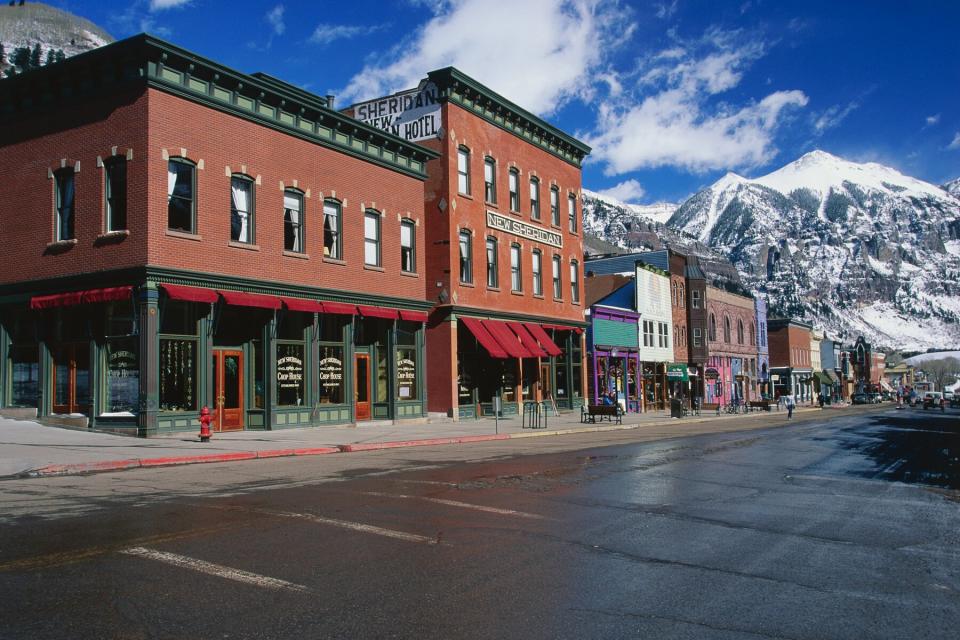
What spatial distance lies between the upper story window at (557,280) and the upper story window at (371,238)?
45.5ft

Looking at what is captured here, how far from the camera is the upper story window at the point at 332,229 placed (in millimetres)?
26297

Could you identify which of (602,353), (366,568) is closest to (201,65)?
(366,568)

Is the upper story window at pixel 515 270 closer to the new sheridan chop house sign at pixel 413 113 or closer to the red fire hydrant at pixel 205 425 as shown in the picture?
the new sheridan chop house sign at pixel 413 113

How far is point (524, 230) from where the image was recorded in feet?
123

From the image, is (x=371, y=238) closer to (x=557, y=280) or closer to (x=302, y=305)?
(x=302, y=305)

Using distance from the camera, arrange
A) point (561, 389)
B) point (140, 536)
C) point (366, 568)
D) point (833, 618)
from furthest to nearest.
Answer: point (561, 389) → point (140, 536) → point (366, 568) → point (833, 618)

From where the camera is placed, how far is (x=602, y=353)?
4609 cm

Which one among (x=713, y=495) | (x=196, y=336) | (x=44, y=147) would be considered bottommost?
(x=713, y=495)

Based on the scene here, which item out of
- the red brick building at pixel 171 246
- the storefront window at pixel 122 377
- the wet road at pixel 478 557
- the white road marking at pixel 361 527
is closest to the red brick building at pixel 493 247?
the red brick building at pixel 171 246

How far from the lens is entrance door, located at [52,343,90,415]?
70.5 ft

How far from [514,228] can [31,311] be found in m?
20.6

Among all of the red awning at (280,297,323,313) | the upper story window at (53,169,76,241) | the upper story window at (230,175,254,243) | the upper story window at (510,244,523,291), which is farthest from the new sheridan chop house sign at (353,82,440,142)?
the upper story window at (53,169,76,241)

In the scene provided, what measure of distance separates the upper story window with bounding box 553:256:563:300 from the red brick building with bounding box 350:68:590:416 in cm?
5

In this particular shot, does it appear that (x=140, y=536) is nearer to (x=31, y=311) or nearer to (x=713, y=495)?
(x=713, y=495)
